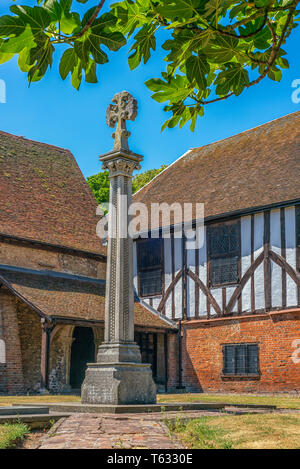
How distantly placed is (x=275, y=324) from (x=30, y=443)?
12897mm

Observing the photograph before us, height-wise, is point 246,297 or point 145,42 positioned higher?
point 145,42

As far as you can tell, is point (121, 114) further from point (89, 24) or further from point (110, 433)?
point (89, 24)

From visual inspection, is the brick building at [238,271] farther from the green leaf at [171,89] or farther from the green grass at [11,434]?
the green leaf at [171,89]

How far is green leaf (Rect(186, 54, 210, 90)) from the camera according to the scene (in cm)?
345

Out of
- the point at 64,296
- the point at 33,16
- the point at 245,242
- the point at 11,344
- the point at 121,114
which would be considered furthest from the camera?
the point at 64,296

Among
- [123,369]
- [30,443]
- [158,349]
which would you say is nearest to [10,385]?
[158,349]

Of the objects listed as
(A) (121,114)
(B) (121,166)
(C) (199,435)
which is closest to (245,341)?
(B) (121,166)

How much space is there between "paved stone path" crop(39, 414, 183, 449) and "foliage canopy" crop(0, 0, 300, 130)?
3282 mm

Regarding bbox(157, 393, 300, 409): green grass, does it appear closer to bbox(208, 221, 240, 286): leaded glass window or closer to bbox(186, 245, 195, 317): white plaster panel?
bbox(208, 221, 240, 286): leaded glass window

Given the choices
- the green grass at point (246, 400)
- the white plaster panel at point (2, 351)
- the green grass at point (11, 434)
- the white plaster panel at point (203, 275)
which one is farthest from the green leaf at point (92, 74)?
the white plaster panel at point (203, 275)

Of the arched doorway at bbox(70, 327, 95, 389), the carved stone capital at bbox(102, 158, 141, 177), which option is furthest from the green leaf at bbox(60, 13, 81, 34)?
the arched doorway at bbox(70, 327, 95, 389)

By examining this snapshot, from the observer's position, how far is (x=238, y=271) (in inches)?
754

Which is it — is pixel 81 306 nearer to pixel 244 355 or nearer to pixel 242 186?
pixel 244 355

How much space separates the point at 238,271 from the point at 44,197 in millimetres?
8619
